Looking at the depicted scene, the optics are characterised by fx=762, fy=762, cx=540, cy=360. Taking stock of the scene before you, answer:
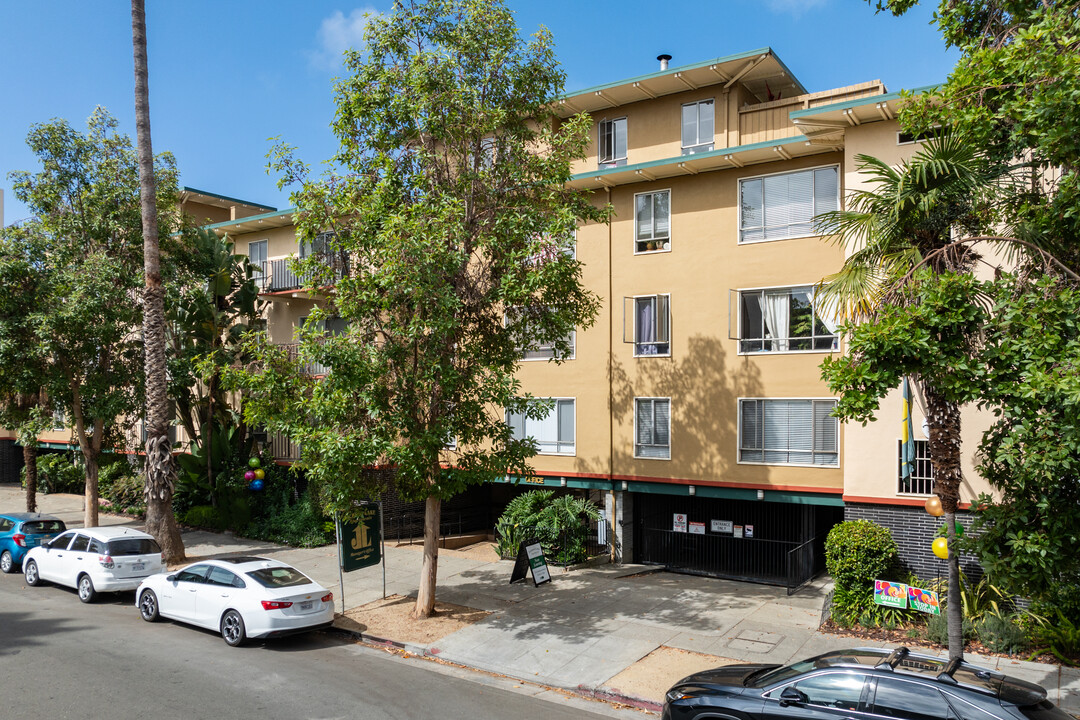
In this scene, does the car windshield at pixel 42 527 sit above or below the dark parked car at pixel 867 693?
below

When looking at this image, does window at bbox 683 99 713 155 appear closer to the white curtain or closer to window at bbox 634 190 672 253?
window at bbox 634 190 672 253

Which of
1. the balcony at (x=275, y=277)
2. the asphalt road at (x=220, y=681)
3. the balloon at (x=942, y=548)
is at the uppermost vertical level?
the balcony at (x=275, y=277)

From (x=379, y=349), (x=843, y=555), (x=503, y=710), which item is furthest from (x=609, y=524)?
(x=503, y=710)

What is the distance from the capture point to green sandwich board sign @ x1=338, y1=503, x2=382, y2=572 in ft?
48.8

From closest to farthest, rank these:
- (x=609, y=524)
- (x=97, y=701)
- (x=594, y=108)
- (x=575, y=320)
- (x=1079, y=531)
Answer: (x=1079, y=531)
(x=97, y=701)
(x=575, y=320)
(x=609, y=524)
(x=594, y=108)

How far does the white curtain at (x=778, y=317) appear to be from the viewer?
18031mm

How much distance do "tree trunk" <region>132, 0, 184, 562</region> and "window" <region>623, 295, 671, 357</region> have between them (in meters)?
12.0

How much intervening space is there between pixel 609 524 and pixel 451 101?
38.6 feet

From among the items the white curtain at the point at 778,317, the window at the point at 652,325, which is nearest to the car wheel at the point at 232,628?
the window at the point at 652,325

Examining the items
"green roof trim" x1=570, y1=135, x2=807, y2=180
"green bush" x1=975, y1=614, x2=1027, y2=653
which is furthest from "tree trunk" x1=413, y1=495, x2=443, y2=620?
"green bush" x1=975, y1=614, x2=1027, y2=653

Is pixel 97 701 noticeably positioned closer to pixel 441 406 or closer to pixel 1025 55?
pixel 441 406

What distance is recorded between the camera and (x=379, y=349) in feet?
45.4

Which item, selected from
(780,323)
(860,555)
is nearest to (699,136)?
(780,323)

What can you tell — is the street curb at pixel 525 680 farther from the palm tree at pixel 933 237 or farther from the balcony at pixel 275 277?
the balcony at pixel 275 277
